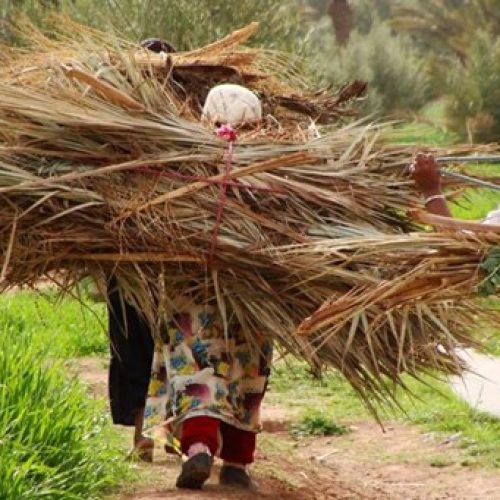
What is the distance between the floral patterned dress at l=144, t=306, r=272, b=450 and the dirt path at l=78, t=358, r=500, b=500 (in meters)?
0.26

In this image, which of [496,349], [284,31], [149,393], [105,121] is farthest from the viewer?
[284,31]

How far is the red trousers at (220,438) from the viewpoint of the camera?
5230 millimetres

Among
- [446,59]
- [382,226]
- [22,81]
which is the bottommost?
[382,226]

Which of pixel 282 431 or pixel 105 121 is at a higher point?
pixel 105 121

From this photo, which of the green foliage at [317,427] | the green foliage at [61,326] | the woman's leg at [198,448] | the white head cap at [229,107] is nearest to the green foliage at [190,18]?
the green foliage at [61,326]

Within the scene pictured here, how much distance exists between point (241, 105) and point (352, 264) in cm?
87

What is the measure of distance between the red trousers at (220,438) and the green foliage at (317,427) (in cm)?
184

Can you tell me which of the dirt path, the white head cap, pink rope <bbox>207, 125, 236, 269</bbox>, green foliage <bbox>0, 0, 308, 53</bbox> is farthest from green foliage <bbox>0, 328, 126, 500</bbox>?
green foliage <bbox>0, 0, 308, 53</bbox>

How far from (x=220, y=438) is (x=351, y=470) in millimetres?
1428

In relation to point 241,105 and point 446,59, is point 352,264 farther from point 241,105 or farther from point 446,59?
point 446,59

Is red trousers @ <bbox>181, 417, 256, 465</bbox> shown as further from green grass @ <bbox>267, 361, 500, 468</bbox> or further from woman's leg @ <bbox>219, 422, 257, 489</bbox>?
green grass @ <bbox>267, 361, 500, 468</bbox>

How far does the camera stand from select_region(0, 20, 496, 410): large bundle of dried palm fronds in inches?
200

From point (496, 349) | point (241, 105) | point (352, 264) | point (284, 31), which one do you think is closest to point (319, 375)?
point (352, 264)

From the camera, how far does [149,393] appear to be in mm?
5590
